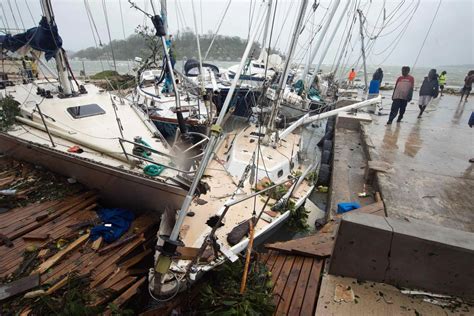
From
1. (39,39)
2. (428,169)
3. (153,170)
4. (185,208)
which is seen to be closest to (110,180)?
(153,170)

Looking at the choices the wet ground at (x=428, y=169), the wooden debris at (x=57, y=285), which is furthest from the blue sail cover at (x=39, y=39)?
the wet ground at (x=428, y=169)

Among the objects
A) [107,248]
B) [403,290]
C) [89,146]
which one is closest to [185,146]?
[89,146]

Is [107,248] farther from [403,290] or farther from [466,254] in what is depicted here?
[466,254]

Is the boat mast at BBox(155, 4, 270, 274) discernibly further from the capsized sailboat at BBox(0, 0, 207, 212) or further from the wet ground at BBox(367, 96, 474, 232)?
the wet ground at BBox(367, 96, 474, 232)

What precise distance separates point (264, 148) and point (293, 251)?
4252 millimetres

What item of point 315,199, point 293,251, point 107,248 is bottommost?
point 315,199

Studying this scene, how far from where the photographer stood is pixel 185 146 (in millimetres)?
5445

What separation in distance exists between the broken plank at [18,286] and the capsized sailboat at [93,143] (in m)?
2.01

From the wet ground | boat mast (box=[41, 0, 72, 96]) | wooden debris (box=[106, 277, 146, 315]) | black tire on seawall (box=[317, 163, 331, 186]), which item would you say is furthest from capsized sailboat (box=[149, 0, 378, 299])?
boat mast (box=[41, 0, 72, 96])

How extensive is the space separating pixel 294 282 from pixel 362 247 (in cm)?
106

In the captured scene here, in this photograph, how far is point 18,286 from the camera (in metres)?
3.61

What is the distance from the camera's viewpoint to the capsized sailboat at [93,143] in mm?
4754

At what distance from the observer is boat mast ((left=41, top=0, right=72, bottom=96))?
6246 millimetres

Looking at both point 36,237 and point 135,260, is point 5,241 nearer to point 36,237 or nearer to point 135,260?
point 36,237
